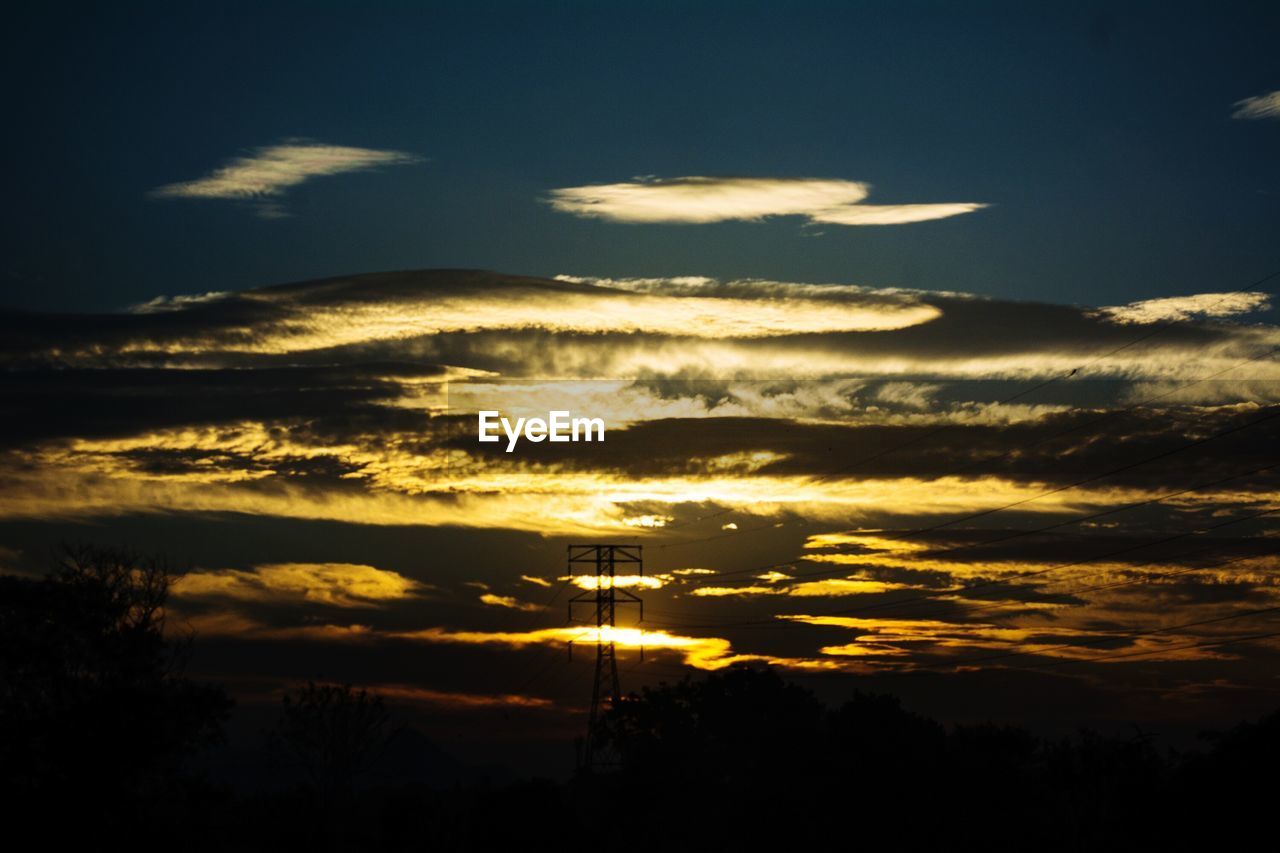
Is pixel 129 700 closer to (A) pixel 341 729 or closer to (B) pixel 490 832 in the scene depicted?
(B) pixel 490 832

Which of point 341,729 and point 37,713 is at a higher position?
point 37,713

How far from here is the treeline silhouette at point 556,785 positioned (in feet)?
251

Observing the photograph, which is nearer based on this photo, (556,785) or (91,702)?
(91,702)

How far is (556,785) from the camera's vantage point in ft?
444

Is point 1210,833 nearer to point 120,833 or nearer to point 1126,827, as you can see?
point 1126,827

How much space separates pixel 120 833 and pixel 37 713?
732 centimetres

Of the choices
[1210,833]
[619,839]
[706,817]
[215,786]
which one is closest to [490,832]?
[619,839]

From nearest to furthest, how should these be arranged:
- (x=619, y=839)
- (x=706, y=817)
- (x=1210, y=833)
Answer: (x=1210, y=833) < (x=706, y=817) < (x=619, y=839)

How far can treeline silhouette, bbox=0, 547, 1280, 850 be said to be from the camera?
76375 millimetres

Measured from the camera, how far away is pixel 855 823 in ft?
306

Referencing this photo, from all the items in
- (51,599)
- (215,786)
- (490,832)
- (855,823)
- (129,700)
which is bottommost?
(490,832)

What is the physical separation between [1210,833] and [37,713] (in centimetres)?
6530

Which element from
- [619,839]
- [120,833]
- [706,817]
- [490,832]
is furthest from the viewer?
[490,832]

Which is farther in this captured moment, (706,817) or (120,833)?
(706,817)
